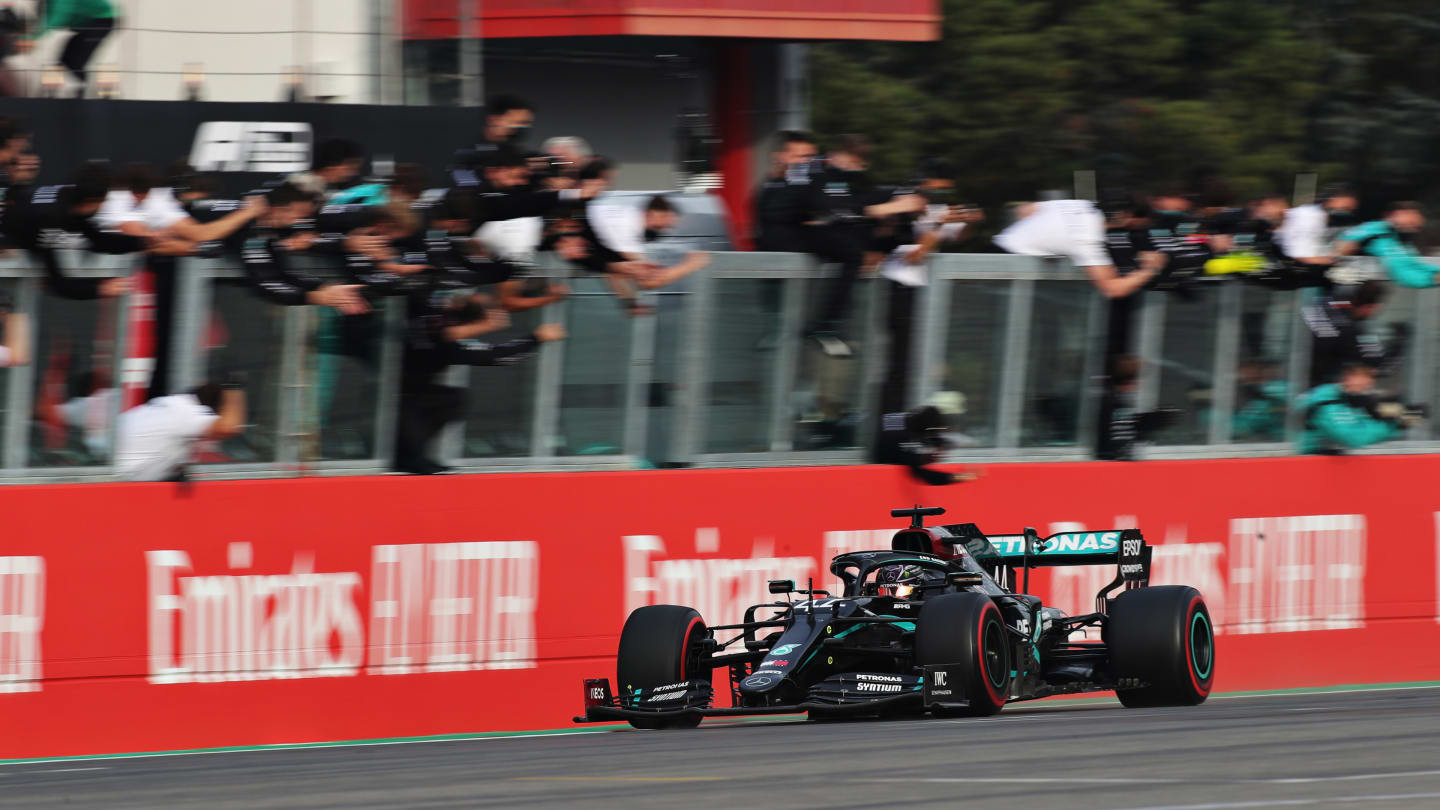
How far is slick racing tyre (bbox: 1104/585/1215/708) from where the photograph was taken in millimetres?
11156

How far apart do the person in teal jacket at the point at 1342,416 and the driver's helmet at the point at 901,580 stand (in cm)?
463

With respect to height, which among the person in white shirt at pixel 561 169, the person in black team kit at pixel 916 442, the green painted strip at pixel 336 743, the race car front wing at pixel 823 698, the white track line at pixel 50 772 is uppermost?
the person in white shirt at pixel 561 169

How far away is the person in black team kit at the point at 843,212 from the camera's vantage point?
12.5 metres

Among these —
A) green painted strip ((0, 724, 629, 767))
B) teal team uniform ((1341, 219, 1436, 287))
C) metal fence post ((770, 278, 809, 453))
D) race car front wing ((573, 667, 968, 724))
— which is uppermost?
teal team uniform ((1341, 219, 1436, 287))

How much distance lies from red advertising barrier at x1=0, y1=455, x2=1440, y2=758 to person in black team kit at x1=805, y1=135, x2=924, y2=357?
43.3 inches

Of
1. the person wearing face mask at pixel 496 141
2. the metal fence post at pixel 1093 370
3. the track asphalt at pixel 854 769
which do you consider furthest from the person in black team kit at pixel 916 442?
the person wearing face mask at pixel 496 141

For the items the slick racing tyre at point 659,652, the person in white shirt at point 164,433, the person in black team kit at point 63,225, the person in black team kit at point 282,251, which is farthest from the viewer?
the person in black team kit at point 282,251

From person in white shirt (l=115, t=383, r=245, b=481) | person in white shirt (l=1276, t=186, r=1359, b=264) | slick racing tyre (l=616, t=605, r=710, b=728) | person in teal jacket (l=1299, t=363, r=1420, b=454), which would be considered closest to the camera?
slick racing tyre (l=616, t=605, r=710, b=728)

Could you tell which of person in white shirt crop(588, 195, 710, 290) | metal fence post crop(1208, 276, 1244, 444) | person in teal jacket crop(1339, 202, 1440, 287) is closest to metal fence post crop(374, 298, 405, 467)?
person in white shirt crop(588, 195, 710, 290)

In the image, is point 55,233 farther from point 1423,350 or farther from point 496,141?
point 1423,350

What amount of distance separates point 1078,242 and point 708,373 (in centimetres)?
273

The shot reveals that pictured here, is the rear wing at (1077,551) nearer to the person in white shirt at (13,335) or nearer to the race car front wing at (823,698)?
the race car front wing at (823,698)

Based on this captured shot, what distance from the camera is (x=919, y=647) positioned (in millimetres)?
10195

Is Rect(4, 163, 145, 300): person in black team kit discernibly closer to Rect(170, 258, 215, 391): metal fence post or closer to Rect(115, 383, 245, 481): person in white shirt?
Rect(170, 258, 215, 391): metal fence post
